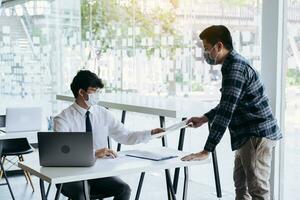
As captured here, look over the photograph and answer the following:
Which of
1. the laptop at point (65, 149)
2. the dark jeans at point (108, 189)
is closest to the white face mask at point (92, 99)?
the dark jeans at point (108, 189)

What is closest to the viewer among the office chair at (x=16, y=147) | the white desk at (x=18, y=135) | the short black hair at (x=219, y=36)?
the short black hair at (x=219, y=36)

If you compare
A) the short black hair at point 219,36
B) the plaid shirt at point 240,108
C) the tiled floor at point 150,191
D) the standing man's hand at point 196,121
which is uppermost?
the short black hair at point 219,36

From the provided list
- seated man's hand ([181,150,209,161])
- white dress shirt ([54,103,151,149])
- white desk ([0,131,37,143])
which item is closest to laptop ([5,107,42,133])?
white desk ([0,131,37,143])

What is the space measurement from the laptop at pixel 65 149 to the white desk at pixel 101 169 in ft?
0.11

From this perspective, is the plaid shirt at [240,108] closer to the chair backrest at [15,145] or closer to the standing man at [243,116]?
the standing man at [243,116]

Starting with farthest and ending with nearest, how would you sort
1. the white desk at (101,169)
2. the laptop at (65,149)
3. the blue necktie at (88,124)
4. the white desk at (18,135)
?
1. the white desk at (18,135)
2. the blue necktie at (88,124)
3. the laptop at (65,149)
4. the white desk at (101,169)

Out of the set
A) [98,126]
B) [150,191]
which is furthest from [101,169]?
[150,191]

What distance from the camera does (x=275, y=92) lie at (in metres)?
Answer: 3.74

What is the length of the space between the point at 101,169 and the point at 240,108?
97cm

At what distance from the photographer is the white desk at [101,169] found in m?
2.41

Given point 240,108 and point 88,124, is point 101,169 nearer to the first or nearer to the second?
point 88,124

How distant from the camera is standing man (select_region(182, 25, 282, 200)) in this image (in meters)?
2.79

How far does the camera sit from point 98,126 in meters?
3.25

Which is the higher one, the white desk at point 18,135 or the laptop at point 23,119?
the laptop at point 23,119
